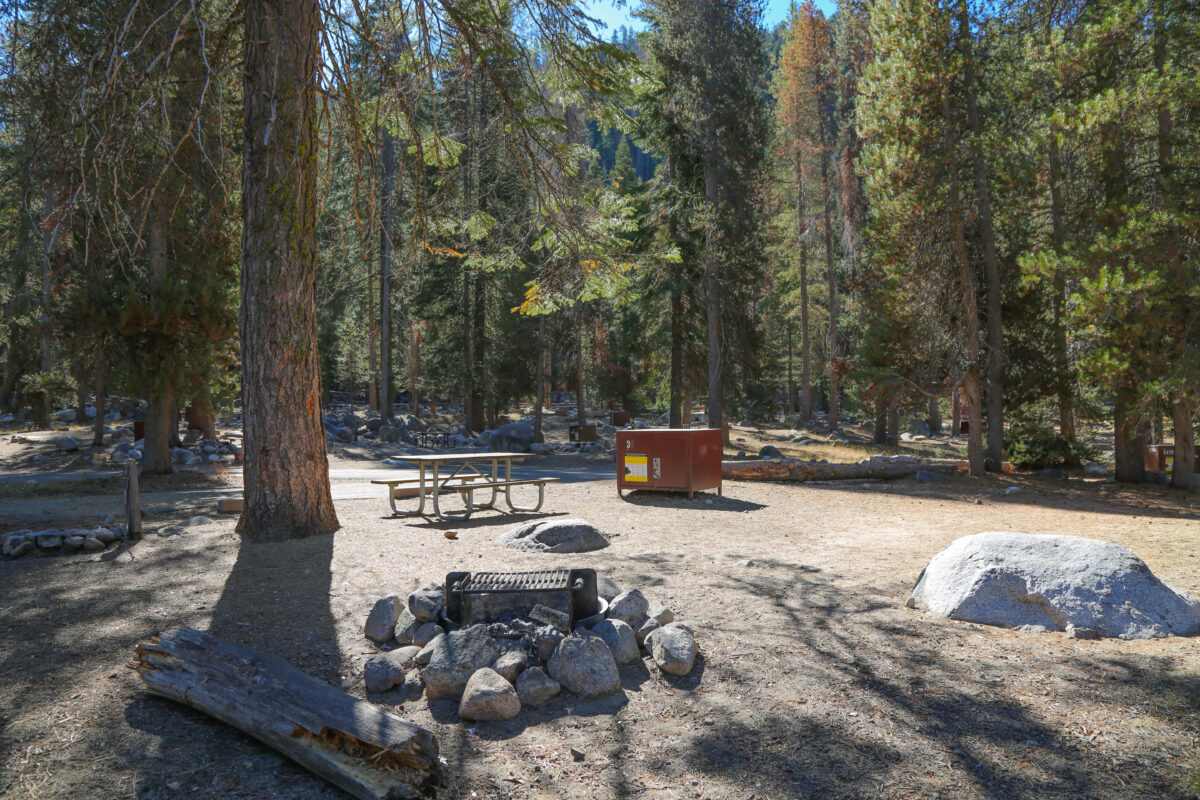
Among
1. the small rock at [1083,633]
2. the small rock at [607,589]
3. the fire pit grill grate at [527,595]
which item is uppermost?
the fire pit grill grate at [527,595]

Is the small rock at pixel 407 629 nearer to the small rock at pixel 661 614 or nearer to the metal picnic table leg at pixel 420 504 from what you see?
the small rock at pixel 661 614

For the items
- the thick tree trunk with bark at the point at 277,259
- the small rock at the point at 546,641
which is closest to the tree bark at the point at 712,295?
the thick tree trunk with bark at the point at 277,259

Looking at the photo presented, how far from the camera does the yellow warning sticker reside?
40.1 ft

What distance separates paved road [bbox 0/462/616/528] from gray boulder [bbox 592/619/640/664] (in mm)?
7374

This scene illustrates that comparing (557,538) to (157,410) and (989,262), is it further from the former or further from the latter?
(989,262)

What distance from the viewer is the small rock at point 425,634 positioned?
14.7ft

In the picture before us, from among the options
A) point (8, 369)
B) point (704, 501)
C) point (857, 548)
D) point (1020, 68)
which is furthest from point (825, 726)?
point (8, 369)

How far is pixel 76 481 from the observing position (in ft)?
45.8

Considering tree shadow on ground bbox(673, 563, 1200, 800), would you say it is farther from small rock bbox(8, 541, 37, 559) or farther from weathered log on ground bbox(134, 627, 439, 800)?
small rock bbox(8, 541, 37, 559)

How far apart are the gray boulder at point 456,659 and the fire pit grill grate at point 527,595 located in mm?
462

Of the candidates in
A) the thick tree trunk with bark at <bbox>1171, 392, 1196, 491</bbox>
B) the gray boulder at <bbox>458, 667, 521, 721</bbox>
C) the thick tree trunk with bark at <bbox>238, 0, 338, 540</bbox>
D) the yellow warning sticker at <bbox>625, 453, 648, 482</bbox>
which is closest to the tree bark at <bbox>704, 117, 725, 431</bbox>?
the yellow warning sticker at <bbox>625, 453, 648, 482</bbox>

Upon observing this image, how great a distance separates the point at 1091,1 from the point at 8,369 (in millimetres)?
37108

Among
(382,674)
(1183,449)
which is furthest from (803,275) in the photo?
(382,674)

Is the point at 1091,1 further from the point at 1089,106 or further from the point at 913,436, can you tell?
the point at 913,436
